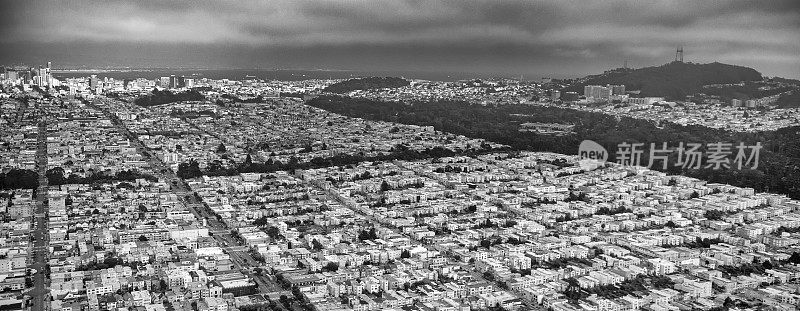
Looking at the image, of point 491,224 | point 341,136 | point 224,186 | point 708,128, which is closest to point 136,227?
point 224,186

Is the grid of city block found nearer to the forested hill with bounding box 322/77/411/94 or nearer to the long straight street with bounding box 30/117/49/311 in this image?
the long straight street with bounding box 30/117/49/311

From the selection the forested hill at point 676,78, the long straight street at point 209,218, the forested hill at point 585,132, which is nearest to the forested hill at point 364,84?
the forested hill at point 585,132

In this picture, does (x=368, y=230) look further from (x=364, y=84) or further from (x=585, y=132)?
(x=364, y=84)

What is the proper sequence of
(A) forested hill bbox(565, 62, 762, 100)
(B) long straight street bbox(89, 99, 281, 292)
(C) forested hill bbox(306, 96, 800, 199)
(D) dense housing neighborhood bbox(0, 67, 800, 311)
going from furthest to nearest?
(A) forested hill bbox(565, 62, 762, 100) < (C) forested hill bbox(306, 96, 800, 199) < (B) long straight street bbox(89, 99, 281, 292) < (D) dense housing neighborhood bbox(0, 67, 800, 311)

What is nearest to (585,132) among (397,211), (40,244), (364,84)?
(397,211)

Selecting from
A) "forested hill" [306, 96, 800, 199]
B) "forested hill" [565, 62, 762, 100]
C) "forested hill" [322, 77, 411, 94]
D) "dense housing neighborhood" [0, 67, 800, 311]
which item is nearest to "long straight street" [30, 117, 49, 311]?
"dense housing neighborhood" [0, 67, 800, 311]

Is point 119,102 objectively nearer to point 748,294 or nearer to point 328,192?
point 328,192
